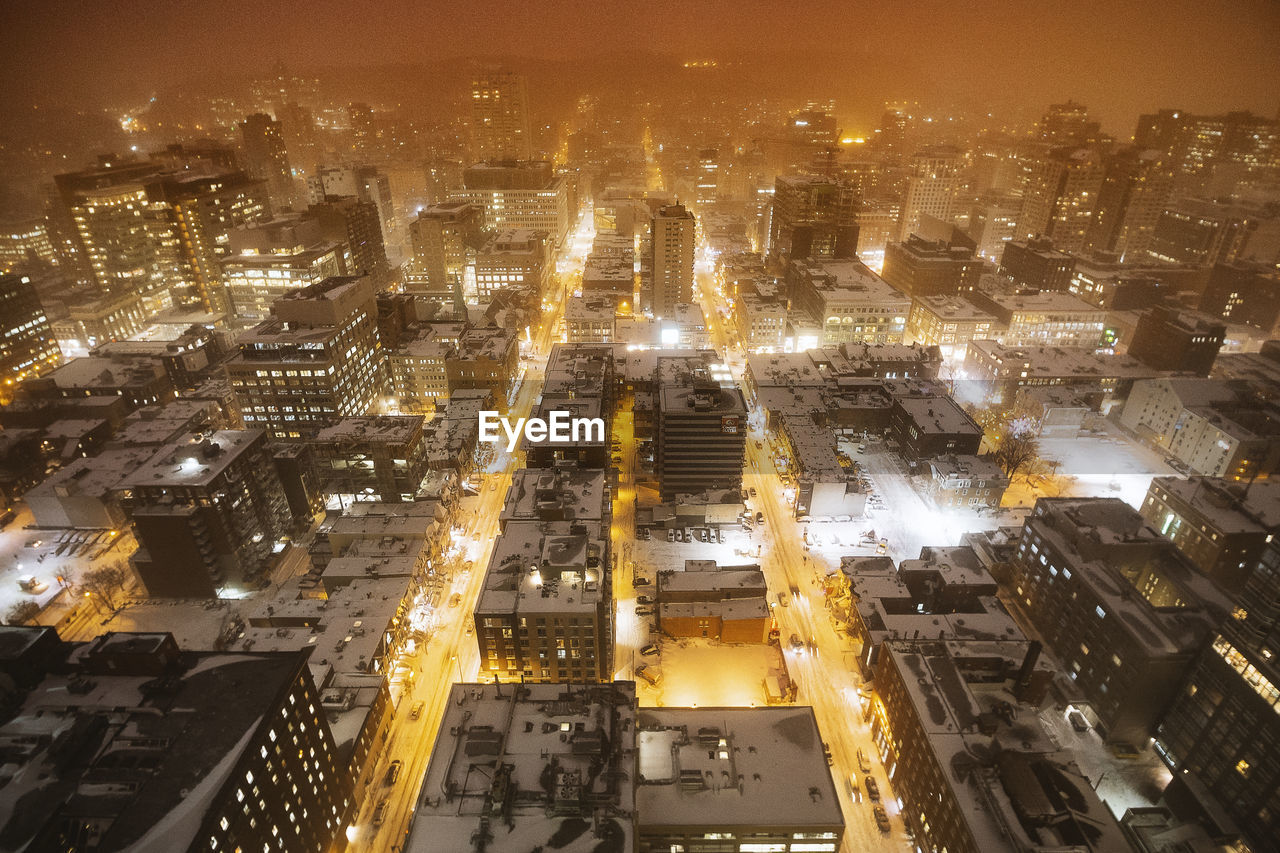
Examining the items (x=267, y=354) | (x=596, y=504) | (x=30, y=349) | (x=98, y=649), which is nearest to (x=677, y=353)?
(x=596, y=504)

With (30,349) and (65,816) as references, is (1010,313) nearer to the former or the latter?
(65,816)

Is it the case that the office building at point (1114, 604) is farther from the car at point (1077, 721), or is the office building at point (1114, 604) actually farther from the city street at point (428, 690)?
the city street at point (428, 690)

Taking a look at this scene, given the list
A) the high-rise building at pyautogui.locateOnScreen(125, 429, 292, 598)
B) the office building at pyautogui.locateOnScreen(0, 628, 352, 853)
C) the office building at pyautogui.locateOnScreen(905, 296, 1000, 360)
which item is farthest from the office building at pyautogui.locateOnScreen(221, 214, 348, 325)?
the office building at pyautogui.locateOnScreen(905, 296, 1000, 360)

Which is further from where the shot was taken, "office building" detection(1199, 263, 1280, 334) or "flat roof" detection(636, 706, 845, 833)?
"office building" detection(1199, 263, 1280, 334)

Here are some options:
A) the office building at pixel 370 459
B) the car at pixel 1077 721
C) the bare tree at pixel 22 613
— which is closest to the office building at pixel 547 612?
the office building at pixel 370 459

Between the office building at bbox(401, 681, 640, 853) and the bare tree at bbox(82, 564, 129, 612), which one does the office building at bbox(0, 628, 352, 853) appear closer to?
the office building at bbox(401, 681, 640, 853)

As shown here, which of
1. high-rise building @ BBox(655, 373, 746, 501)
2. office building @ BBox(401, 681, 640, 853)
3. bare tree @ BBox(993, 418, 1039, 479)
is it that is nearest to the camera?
office building @ BBox(401, 681, 640, 853)

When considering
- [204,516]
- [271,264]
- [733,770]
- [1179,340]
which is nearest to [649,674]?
[733,770]

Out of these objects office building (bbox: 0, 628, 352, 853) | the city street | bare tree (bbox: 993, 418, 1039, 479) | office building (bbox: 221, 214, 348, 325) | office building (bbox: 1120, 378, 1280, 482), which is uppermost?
office building (bbox: 221, 214, 348, 325)

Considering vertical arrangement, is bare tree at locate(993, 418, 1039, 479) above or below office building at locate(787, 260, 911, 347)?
below
